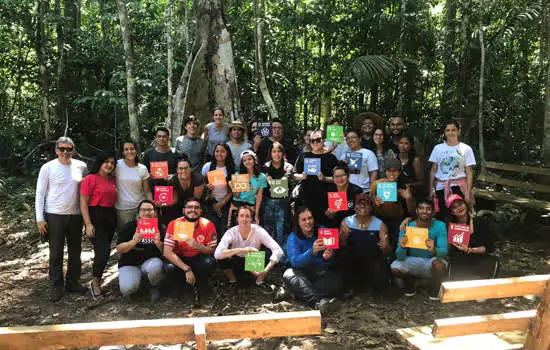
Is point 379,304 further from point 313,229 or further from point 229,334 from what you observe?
point 229,334

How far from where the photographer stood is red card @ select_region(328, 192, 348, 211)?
4.97 metres

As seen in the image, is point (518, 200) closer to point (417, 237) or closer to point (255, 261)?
point (417, 237)

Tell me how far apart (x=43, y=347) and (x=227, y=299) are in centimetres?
284

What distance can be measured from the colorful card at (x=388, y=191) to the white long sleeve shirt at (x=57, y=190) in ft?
12.1

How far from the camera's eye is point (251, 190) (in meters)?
5.43

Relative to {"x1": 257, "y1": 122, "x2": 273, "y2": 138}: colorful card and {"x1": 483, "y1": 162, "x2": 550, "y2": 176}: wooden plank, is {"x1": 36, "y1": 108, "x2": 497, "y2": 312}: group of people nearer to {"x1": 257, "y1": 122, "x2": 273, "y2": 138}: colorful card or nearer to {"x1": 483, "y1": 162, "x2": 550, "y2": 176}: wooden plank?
{"x1": 257, "y1": 122, "x2": 273, "y2": 138}: colorful card

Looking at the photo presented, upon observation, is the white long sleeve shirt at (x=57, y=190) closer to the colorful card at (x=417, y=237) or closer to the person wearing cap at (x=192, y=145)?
the person wearing cap at (x=192, y=145)

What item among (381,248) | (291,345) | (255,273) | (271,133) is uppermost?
(271,133)

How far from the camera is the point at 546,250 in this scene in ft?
20.7

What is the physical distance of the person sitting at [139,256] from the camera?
4762mm

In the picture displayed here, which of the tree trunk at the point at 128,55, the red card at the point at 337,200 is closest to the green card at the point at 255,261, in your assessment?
the red card at the point at 337,200

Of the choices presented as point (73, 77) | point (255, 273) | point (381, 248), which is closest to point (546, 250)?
point (381, 248)

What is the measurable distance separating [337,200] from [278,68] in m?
6.75

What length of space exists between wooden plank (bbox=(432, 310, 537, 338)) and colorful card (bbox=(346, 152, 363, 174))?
2988 millimetres
